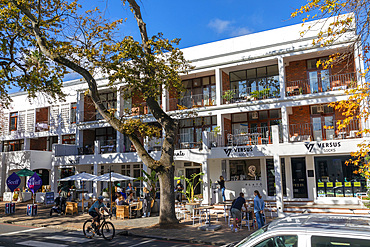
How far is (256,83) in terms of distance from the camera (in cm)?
2258

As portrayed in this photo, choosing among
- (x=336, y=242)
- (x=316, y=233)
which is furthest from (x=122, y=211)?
(x=336, y=242)

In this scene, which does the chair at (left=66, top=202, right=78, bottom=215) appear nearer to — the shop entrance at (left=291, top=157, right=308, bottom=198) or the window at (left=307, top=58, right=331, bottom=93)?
the shop entrance at (left=291, top=157, right=308, bottom=198)

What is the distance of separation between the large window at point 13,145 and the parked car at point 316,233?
3295 cm

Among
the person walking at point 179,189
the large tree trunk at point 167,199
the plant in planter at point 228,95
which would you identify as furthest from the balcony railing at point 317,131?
the large tree trunk at point 167,199

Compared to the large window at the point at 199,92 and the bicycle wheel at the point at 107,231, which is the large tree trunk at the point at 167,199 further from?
Result: the large window at the point at 199,92

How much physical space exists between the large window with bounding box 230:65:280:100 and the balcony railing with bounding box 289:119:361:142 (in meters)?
2.58

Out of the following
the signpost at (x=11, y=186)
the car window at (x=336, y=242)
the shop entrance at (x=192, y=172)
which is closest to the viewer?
the car window at (x=336, y=242)

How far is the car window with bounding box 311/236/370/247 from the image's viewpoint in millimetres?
3525

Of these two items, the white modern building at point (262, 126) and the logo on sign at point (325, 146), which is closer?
the logo on sign at point (325, 146)

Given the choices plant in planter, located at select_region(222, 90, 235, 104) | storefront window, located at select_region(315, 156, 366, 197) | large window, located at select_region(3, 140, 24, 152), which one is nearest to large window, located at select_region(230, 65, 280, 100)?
plant in planter, located at select_region(222, 90, 235, 104)

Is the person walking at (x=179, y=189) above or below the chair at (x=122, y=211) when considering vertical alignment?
above

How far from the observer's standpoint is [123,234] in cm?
1300

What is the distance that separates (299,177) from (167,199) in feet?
31.5

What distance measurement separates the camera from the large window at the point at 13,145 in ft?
107
